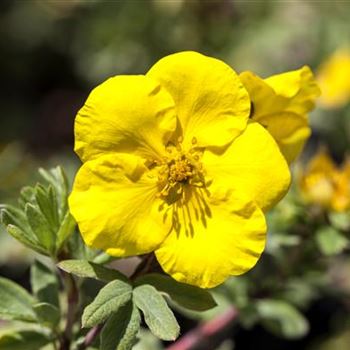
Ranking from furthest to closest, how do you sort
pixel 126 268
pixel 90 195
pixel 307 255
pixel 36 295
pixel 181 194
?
pixel 126 268 < pixel 307 255 < pixel 36 295 < pixel 181 194 < pixel 90 195

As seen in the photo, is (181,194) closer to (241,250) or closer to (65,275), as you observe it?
(241,250)

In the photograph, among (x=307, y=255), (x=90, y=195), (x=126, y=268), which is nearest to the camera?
(x=90, y=195)

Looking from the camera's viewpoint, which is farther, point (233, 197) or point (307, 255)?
point (307, 255)

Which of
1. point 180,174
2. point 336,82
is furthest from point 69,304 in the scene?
point 336,82

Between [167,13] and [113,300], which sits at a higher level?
[113,300]

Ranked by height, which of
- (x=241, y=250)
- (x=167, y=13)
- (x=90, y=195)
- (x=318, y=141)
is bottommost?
(x=318, y=141)

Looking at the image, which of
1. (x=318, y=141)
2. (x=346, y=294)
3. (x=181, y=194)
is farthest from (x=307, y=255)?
(x=318, y=141)

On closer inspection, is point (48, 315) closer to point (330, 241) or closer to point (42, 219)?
point (42, 219)

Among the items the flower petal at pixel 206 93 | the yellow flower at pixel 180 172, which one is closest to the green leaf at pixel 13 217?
the yellow flower at pixel 180 172
